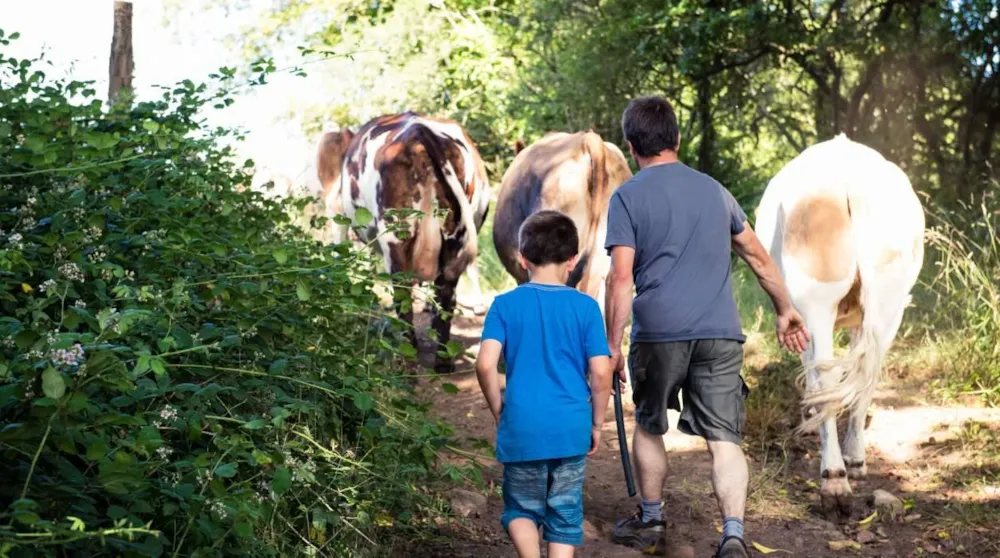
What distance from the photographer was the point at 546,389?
3.89 meters

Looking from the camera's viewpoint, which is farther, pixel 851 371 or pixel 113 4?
pixel 113 4

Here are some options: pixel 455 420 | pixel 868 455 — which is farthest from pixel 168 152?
pixel 868 455

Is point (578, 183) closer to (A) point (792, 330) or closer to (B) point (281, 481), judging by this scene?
(A) point (792, 330)

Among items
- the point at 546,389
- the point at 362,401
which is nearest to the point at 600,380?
the point at 546,389

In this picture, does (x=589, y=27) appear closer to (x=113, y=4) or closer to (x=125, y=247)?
(x=113, y=4)

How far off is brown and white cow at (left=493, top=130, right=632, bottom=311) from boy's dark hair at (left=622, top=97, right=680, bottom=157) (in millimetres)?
2658

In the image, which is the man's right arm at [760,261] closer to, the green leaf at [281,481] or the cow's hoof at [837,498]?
the cow's hoof at [837,498]

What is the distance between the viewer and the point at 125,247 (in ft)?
13.8

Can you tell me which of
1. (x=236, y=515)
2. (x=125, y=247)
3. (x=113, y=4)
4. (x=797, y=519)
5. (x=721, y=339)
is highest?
(x=113, y=4)

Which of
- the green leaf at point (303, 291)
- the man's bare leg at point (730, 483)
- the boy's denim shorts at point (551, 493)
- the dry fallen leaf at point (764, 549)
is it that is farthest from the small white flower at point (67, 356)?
the dry fallen leaf at point (764, 549)

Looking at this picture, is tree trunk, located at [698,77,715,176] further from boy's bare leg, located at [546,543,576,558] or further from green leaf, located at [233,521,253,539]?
green leaf, located at [233,521,253,539]

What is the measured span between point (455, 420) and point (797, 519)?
2.68 meters

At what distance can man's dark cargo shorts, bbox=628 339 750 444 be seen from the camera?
181 inches

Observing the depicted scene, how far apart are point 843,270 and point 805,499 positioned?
1.21 m
